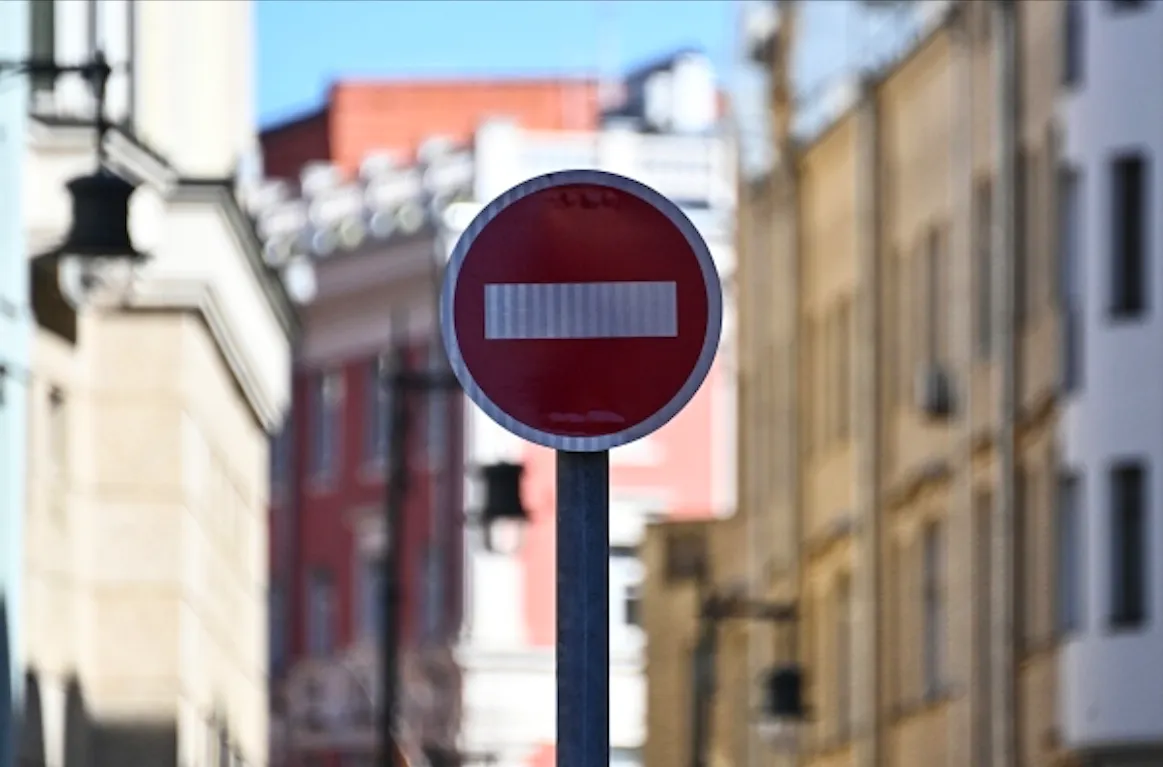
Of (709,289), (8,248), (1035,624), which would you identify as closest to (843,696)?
(1035,624)

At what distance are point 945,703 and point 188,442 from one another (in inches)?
504

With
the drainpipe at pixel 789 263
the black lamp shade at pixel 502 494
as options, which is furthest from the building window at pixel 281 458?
the black lamp shade at pixel 502 494

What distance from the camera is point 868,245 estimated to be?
40.5 meters

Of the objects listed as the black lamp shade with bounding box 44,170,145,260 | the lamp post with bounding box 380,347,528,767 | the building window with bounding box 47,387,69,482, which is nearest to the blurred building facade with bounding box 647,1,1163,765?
the lamp post with bounding box 380,347,528,767

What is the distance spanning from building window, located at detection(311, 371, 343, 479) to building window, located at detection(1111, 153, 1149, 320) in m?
39.7

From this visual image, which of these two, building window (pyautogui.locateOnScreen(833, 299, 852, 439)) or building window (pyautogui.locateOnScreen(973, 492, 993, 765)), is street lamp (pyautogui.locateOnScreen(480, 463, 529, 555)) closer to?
building window (pyautogui.locateOnScreen(973, 492, 993, 765))

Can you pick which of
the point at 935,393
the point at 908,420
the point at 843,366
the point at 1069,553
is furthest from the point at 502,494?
the point at 843,366

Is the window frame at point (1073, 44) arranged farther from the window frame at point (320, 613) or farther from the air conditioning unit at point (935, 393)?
the window frame at point (320, 613)

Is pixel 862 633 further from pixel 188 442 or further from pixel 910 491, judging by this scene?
pixel 188 442

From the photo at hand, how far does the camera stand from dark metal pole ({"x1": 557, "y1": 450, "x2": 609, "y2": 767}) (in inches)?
225

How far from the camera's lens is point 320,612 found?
7119 centimetres

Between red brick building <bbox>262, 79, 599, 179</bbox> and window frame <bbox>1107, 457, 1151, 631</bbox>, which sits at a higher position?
red brick building <bbox>262, 79, 599, 179</bbox>

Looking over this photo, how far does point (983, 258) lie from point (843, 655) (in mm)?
7975

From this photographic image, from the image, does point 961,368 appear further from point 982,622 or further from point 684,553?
point 684,553
